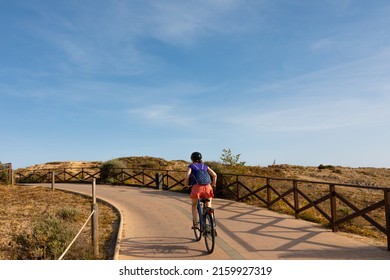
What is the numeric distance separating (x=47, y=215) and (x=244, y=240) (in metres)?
6.16

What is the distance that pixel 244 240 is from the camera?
26.3 feet

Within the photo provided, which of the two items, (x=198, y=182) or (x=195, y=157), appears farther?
(x=195, y=157)

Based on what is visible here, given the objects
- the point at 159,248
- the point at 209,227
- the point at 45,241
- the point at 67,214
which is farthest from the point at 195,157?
the point at 67,214

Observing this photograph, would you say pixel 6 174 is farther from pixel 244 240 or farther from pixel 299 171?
pixel 299 171

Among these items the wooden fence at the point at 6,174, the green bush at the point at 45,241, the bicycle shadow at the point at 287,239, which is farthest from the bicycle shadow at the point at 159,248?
the wooden fence at the point at 6,174

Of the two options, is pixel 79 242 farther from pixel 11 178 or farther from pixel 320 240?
pixel 11 178

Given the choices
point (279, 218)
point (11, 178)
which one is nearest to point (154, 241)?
point (279, 218)

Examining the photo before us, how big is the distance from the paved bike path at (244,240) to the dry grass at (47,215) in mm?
578

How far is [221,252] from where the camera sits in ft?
22.8

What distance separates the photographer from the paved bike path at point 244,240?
684cm

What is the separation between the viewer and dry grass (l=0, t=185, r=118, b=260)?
7.64 m

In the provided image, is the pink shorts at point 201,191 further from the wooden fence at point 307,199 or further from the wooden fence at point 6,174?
the wooden fence at point 6,174

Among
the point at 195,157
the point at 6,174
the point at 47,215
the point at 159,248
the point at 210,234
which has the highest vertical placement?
the point at 195,157

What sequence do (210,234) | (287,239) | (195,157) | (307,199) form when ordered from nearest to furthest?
(210,234) → (195,157) → (287,239) → (307,199)
